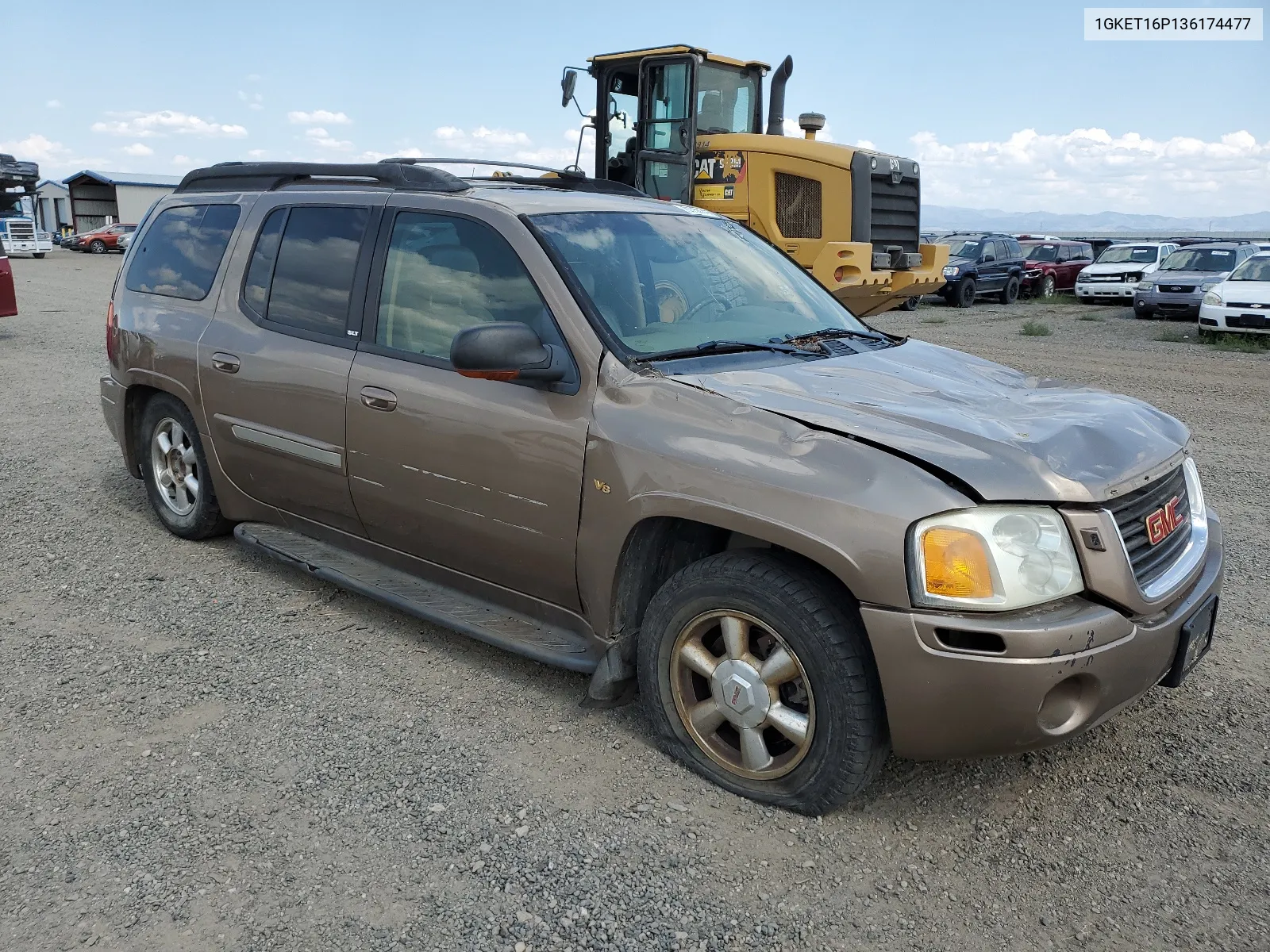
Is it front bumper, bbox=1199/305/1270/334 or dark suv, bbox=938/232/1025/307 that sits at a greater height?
dark suv, bbox=938/232/1025/307

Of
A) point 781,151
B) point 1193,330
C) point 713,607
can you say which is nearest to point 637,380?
point 713,607

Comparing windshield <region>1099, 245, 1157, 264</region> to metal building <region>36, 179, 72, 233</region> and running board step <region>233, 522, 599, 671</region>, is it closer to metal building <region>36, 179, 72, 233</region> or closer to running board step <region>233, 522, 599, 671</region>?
running board step <region>233, 522, 599, 671</region>

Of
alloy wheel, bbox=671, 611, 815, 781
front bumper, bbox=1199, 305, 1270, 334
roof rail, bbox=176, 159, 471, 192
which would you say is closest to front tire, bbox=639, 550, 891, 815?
alloy wheel, bbox=671, 611, 815, 781

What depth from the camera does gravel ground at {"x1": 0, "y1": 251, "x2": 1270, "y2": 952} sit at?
8.57 ft

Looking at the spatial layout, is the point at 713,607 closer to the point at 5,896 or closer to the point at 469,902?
the point at 469,902

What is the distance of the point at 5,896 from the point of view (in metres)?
2.66

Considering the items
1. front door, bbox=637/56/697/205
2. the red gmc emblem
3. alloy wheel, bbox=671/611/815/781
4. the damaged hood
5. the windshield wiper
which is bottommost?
alloy wheel, bbox=671/611/815/781

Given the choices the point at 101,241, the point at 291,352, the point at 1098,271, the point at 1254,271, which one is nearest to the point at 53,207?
the point at 101,241

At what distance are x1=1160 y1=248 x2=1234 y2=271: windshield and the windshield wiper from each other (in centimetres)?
2075

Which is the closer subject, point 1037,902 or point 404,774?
point 1037,902

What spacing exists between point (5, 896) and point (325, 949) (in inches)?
34.6

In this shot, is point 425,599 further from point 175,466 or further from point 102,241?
point 102,241

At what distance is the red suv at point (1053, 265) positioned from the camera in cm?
2820

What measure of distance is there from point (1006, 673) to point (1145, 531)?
70 centimetres
